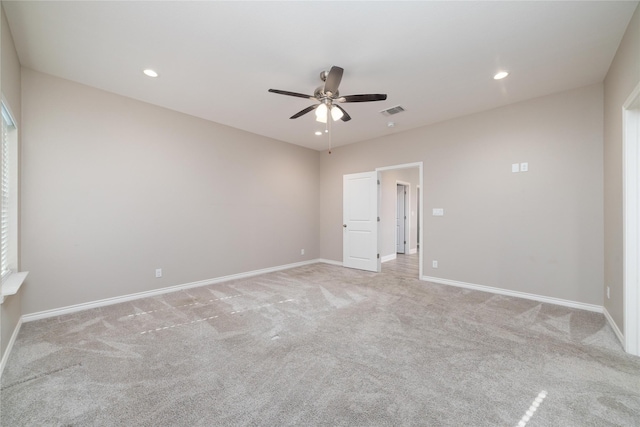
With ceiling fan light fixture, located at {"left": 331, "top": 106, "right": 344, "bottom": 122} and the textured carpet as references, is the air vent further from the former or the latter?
the textured carpet

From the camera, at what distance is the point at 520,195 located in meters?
3.69

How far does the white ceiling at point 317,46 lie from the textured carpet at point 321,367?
9.30ft

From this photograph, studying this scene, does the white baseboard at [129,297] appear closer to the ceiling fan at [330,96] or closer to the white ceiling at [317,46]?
the white ceiling at [317,46]

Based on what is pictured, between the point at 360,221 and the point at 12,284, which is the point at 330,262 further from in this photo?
the point at 12,284

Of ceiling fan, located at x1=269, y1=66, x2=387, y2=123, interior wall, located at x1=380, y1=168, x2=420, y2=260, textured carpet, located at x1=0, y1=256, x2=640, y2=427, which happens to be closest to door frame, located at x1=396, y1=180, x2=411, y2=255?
interior wall, located at x1=380, y1=168, x2=420, y2=260

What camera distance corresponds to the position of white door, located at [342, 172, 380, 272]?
5375 mm

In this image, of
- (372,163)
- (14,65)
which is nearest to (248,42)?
(14,65)

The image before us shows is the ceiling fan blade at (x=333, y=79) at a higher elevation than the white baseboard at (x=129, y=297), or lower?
higher

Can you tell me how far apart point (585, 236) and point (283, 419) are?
13.4 feet

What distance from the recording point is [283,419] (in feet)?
5.00

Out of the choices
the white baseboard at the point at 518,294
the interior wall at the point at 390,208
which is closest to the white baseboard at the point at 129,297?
the interior wall at the point at 390,208

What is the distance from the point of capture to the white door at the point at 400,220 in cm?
770

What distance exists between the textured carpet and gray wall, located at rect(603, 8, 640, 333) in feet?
1.66

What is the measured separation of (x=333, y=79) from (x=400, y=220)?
5.89m
